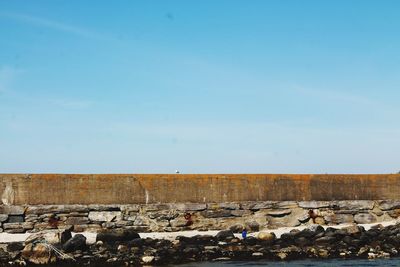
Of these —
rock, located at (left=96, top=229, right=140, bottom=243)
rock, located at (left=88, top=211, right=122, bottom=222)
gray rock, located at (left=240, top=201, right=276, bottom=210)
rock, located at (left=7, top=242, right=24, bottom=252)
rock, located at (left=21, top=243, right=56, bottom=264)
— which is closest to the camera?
rock, located at (left=21, top=243, right=56, bottom=264)

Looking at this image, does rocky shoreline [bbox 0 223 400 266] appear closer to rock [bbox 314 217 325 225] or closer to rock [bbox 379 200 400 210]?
rock [bbox 314 217 325 225]

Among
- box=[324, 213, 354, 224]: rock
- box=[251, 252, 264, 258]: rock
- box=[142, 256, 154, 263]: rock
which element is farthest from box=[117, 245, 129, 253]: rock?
box=[324, 213, 354, 224]: rock

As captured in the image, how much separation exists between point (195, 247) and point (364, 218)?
4.21 meters

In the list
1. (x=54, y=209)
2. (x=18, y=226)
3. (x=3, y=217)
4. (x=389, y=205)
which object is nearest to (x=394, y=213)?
(x=389, y=205)

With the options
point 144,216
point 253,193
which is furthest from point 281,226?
point 144,216

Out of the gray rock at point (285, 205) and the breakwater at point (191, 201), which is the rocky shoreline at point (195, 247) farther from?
the gray rock at point (285, 205)

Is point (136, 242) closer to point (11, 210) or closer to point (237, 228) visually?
point (237, 228)

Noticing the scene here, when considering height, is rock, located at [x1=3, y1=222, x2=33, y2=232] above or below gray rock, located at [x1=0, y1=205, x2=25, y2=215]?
below

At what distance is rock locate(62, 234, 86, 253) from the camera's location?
36.9 ft

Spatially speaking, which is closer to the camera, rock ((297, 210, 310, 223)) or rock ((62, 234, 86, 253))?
rock ((62, 234, 86, 253))

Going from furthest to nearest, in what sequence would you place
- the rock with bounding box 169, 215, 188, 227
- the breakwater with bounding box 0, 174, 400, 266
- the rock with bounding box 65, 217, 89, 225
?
1. the rock with bounding box 169, 215, 188, 227
2. the rock with bounding box 65, 217, 89, 225
3. the breakwater with bounding box 0, 174, 400, 266

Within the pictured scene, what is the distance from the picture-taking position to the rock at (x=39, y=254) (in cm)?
1081

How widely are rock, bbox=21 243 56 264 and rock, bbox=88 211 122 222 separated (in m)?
1.56

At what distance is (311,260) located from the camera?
11.2m
